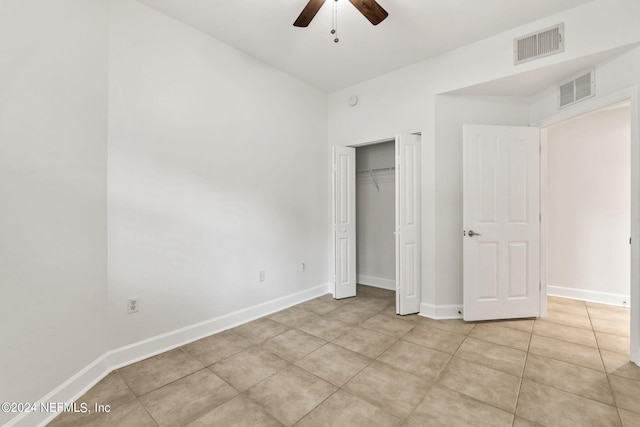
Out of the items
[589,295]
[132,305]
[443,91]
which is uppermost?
[443,91]

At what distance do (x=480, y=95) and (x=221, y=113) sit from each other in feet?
9.72

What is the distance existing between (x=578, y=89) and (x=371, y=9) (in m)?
2.20

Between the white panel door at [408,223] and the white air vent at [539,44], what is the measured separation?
1.21 metres

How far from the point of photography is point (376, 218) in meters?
4.48

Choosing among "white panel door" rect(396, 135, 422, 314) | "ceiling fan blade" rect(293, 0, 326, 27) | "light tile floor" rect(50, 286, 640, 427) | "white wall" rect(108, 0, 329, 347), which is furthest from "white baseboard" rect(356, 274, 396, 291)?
"ceiling fan blade" rect(293, 0, 326, 27)

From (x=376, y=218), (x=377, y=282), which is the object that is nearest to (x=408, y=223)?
(x=376, y=218)

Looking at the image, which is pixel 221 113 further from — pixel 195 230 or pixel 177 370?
pixel 177 370

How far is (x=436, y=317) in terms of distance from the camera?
123 inches

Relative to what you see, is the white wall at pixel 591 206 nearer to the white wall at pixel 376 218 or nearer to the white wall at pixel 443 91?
the white wall at pixel 443 91

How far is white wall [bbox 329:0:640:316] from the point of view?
228cm

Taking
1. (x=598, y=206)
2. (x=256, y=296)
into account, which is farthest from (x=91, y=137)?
(x=598, y=206)

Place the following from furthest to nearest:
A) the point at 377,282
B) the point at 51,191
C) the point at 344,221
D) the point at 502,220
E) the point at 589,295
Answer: the point at 377,282, the point at 344,221, the point at 589,295, the point at 502,220, the point at 51,191

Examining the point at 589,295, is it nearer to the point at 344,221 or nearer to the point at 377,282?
the point at 377,282

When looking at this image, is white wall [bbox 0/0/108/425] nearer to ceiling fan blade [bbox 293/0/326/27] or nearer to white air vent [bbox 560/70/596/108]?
ceiling fan blade [bbox 293/0/326/27]
